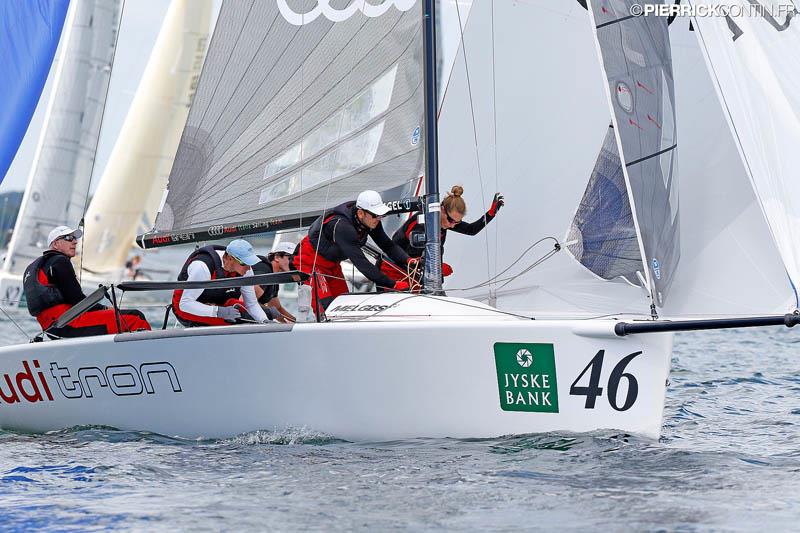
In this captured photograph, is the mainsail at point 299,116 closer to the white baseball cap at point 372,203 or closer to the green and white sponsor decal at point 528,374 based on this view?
the white baseball cap at point 372,203

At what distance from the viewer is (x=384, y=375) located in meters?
5.96

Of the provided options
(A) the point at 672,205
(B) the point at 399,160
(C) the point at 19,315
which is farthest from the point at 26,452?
(C) the point at 19,315

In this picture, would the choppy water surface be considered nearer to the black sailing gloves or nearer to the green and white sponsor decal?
the green and white sponsor decal

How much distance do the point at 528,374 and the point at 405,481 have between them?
87 cm

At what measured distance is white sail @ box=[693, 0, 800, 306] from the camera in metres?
5.86

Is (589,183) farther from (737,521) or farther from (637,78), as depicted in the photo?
(737,521)

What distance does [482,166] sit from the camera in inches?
321

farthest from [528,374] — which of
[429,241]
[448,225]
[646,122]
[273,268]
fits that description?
[273,268]

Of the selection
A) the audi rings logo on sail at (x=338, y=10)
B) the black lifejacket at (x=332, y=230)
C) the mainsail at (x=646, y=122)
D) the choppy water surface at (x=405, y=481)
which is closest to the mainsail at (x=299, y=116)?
the audi rings logo on sail at (x=338, y=10)

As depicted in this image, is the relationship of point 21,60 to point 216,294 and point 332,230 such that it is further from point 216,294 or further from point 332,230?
point 332,230

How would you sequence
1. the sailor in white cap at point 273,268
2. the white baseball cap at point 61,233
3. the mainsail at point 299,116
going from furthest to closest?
the sailor in white cap at point 273,268 < the white baseball cap at point 61,233 < the mainsail at point 299,116

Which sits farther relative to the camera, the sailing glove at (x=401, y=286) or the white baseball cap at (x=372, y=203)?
the sailing glove at (x=401, y=286)

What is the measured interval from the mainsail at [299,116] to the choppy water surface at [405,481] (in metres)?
1.41

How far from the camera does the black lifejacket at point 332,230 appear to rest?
675 centimetres
